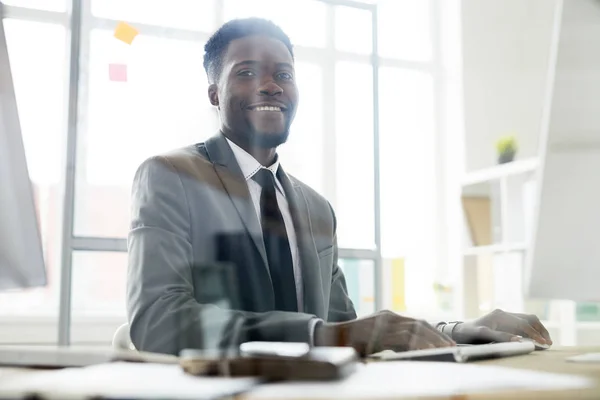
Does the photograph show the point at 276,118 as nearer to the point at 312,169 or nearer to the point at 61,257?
the point at 312,169

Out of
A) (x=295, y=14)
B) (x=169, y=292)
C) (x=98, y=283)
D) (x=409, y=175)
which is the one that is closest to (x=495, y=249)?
(x=409, y=175)

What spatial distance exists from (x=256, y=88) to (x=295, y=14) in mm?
425

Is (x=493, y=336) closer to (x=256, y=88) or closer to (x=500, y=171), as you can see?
(x=256, y=88)

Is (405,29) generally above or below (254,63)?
above

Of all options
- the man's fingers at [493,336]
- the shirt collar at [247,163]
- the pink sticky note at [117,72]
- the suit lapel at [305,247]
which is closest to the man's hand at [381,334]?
the man's fingers at [493,336]

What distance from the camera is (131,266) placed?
2.57ft

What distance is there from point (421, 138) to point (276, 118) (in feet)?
5.49

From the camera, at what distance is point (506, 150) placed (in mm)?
2588

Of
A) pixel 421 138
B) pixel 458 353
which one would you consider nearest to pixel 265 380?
pixel 458 353

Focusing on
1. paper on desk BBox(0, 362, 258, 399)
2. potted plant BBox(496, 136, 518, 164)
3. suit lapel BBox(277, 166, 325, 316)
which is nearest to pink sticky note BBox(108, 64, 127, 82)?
suit lapel BBox(277, 166, 325, 316)

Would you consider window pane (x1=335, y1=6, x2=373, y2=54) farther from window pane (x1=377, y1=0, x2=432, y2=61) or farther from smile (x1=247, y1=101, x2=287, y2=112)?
smile (x1=247, y1=101, x2=287, y2=112)

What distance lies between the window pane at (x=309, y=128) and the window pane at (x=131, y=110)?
0.23 m

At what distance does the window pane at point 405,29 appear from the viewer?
1.74m

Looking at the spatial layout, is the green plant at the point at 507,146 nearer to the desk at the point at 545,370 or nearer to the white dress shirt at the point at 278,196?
the white dress shirt at the point at 278,196
